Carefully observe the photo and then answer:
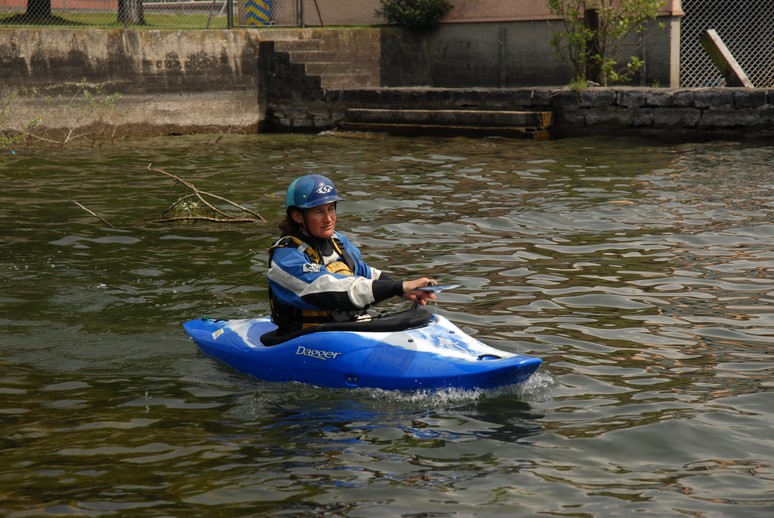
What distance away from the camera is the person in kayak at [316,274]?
6465 mm

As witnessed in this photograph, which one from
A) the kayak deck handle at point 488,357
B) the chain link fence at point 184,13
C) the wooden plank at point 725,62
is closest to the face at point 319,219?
the kayak deck handle at point 488,357

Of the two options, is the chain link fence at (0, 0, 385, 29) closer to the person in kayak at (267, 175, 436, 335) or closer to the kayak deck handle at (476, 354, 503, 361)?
the person in kayak at (267, 175, 436, 335)

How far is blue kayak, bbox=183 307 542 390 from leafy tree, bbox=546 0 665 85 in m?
13.2

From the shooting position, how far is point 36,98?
56.5ft

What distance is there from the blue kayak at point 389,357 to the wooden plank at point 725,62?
42.6ft

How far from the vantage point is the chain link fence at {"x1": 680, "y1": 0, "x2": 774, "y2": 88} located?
20.6 m

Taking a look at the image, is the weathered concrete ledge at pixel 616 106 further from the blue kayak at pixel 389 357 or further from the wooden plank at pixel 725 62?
the blue kayak at pixel 389 357

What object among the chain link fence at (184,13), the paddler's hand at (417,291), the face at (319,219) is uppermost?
the chain link fence at (184,13)

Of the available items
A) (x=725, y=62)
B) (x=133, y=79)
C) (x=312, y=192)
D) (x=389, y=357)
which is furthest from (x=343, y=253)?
(x=725, y=62)

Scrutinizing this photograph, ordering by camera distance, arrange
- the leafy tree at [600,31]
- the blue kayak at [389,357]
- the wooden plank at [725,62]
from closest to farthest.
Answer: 1. the blue kayak at [389,357]
2. the wooden plank at [725,62]
3. the leafy tree at [600,31]

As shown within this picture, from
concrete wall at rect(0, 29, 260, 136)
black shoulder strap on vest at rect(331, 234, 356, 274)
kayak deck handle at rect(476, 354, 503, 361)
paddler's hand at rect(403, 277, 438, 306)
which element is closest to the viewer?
kayak deck handle at rect(476, 354, 503, 361)

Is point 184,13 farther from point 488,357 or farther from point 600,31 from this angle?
point 488,357

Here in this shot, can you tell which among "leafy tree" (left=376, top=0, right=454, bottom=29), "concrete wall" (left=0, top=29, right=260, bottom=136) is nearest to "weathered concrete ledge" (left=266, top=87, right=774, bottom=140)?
"concrete wall" (left=0, top=29, right=260, bottom=136)

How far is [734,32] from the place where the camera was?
2212 cm
